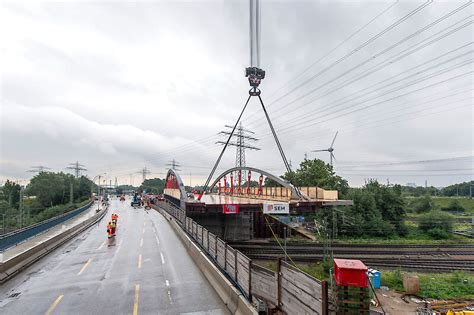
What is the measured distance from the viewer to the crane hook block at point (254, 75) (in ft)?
102

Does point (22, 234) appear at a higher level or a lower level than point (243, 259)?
lower

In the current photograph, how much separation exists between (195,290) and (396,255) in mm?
34285

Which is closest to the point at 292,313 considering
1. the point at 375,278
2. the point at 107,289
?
the point at 107,289

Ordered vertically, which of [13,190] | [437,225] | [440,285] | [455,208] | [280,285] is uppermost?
[280,285]

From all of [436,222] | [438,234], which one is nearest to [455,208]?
[436,222]

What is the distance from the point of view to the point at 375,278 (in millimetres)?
22781

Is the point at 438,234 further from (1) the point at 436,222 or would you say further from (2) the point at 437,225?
(1) the point at 436,222

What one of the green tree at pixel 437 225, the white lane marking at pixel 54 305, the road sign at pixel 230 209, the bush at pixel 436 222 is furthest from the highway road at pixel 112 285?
the bush at pixel 436 222

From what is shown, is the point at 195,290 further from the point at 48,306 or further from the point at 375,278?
the point at 375,278

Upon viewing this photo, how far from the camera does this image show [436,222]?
5841 centimetres

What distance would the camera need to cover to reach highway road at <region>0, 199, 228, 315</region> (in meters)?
9.49

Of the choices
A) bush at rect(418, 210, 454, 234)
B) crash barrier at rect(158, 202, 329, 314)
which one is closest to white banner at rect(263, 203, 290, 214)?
crash barrier at rect(158, 202, 329, 314)

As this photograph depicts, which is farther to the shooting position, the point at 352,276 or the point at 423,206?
the point at 423,206

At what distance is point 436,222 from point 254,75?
5478cm
